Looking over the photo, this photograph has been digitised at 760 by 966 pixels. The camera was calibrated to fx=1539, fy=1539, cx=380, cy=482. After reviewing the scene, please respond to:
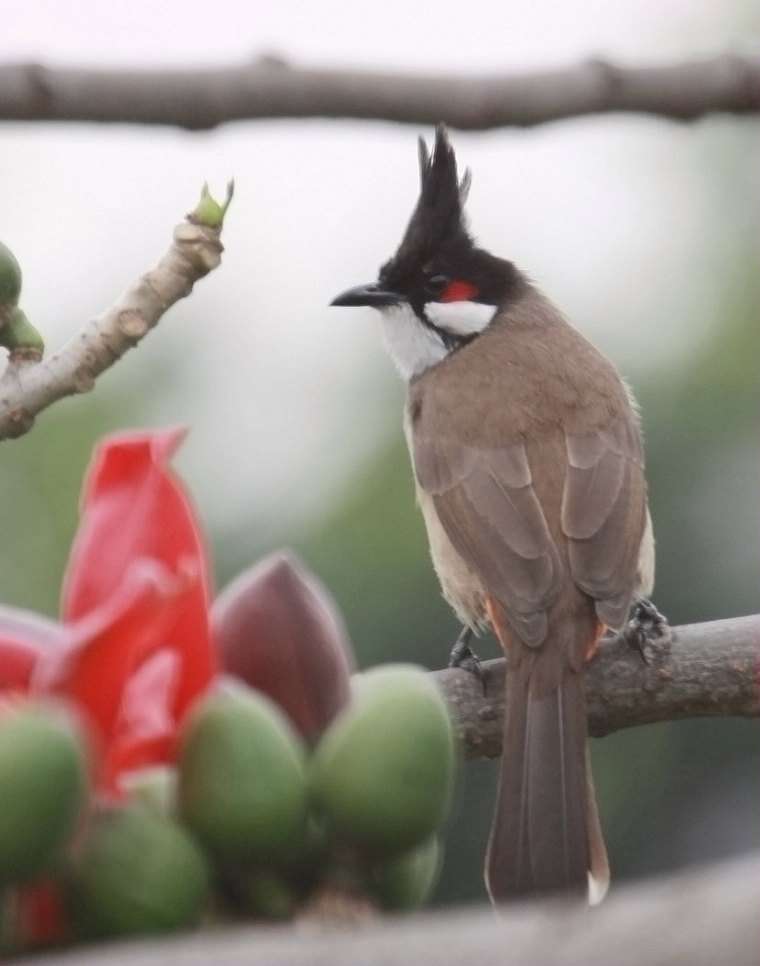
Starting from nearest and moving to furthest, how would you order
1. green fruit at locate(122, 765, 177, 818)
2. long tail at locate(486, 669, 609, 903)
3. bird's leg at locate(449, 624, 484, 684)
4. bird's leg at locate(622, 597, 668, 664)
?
1. green fruit at locate(122, 765, 177, 818)
2. long tail at locate(486, 669, 609, 903)
3. bird's leg at locate(622, 597, 668, 664)
4. bird's leg at locate(449, 624, 484, 684)

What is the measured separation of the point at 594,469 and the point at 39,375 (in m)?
2.09

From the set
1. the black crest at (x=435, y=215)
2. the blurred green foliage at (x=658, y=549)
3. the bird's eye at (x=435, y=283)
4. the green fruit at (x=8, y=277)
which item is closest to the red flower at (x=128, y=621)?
the green fruit at (x=8, y=277)

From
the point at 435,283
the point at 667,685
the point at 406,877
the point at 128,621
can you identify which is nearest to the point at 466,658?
the point at 667,685

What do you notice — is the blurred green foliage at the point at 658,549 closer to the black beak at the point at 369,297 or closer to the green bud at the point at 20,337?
the black beak at the point at 369,297

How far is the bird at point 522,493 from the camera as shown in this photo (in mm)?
2295

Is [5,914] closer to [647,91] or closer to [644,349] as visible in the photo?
[647,91]

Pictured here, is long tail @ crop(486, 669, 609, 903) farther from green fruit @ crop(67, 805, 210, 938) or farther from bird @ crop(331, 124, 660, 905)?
green fruit @ crop(67, 805, 210, 938)

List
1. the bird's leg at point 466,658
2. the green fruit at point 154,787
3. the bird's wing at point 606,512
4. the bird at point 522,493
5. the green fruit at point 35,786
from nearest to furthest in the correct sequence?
the green fruit at point 35,786 → the green fruit at point 154,787 → the bird at point 522,493 → the bird's leg at point 466,658 → the bird's wing at point 606,512

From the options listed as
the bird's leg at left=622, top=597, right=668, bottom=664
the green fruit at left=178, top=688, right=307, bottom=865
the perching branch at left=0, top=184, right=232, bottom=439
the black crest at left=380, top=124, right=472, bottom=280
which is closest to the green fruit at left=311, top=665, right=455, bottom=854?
the green fruit at left=178, top=688, right=307, bottom=865

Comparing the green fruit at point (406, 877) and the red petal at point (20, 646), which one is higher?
the red petal at point (20, 646)

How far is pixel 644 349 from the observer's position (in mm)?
7645

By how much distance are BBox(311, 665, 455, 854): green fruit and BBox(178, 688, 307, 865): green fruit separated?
0.02 metres

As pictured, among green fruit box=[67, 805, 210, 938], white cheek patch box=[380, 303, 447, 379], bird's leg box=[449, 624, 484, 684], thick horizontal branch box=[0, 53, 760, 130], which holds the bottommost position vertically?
bird's leg box=[449, 624, 484, 684]

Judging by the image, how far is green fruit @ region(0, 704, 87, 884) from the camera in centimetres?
57
